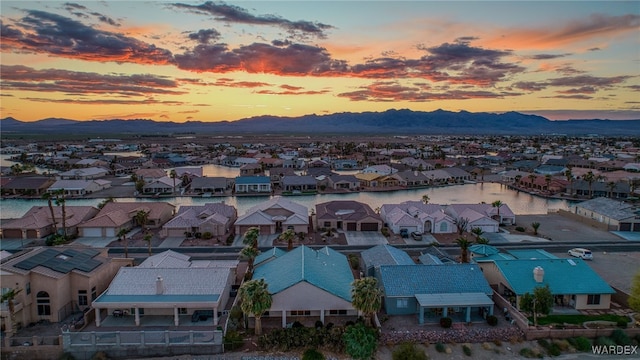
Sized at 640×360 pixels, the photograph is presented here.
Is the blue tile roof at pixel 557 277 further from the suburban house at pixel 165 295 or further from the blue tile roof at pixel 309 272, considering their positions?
the suburban house at pixel 165 295

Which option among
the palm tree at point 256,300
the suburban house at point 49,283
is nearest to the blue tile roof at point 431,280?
the palm tree at point 256,300

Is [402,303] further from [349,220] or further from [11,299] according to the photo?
[11,299]

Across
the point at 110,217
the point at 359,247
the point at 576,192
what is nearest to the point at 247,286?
the point at 359,247

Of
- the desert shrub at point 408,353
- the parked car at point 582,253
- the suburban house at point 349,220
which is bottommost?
the desert shrub at point 408,353

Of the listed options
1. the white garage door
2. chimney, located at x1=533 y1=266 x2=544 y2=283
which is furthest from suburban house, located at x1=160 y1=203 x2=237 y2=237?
chimney, located at x1=533 y1=266 x2=544 y2=283

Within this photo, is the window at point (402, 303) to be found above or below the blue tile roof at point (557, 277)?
below

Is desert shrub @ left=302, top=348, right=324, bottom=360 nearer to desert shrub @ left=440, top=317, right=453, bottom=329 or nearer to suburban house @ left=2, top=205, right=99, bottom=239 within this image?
desert shrub @ left=440, top=317, right=453, bottom=329
